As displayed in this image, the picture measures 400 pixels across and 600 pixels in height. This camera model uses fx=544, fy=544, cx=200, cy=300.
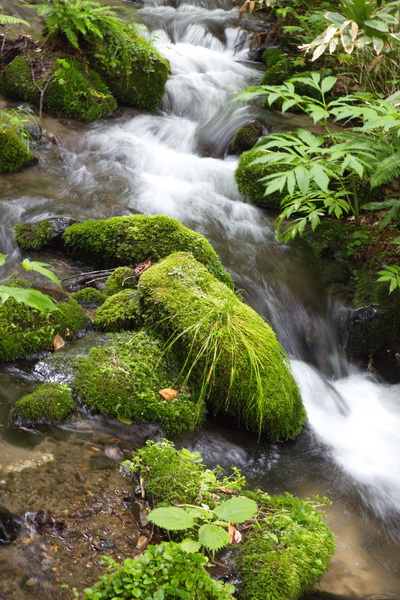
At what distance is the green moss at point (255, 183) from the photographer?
23.3 feet

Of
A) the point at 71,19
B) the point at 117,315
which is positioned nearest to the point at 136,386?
the point at 117,315

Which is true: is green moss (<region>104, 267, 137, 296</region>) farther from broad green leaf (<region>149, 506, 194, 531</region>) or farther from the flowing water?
broad green leaf (<region>149, 506, 194, 531</region>)

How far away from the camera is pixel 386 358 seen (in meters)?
5.69

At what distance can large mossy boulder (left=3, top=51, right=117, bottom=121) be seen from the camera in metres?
8.12

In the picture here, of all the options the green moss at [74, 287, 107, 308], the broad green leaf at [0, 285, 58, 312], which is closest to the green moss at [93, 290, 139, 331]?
the green moss at [74, 287, 107, 308]

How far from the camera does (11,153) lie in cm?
668

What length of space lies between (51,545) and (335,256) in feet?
15.9

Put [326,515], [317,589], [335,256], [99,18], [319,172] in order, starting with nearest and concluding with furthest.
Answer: [317,589], [326,515], [319,172], [335,256], [99,18]

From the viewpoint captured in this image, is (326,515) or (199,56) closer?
(326,515)

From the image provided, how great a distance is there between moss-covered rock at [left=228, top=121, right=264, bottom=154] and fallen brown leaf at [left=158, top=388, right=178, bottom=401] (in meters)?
5.37

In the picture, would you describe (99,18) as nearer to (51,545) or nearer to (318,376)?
(318,376)

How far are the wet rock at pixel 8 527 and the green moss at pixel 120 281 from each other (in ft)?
8.18

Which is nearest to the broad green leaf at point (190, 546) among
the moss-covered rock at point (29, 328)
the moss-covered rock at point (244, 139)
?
the moss-covered rock at point (29, 328)

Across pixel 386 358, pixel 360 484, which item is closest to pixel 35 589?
pixel 360 484
